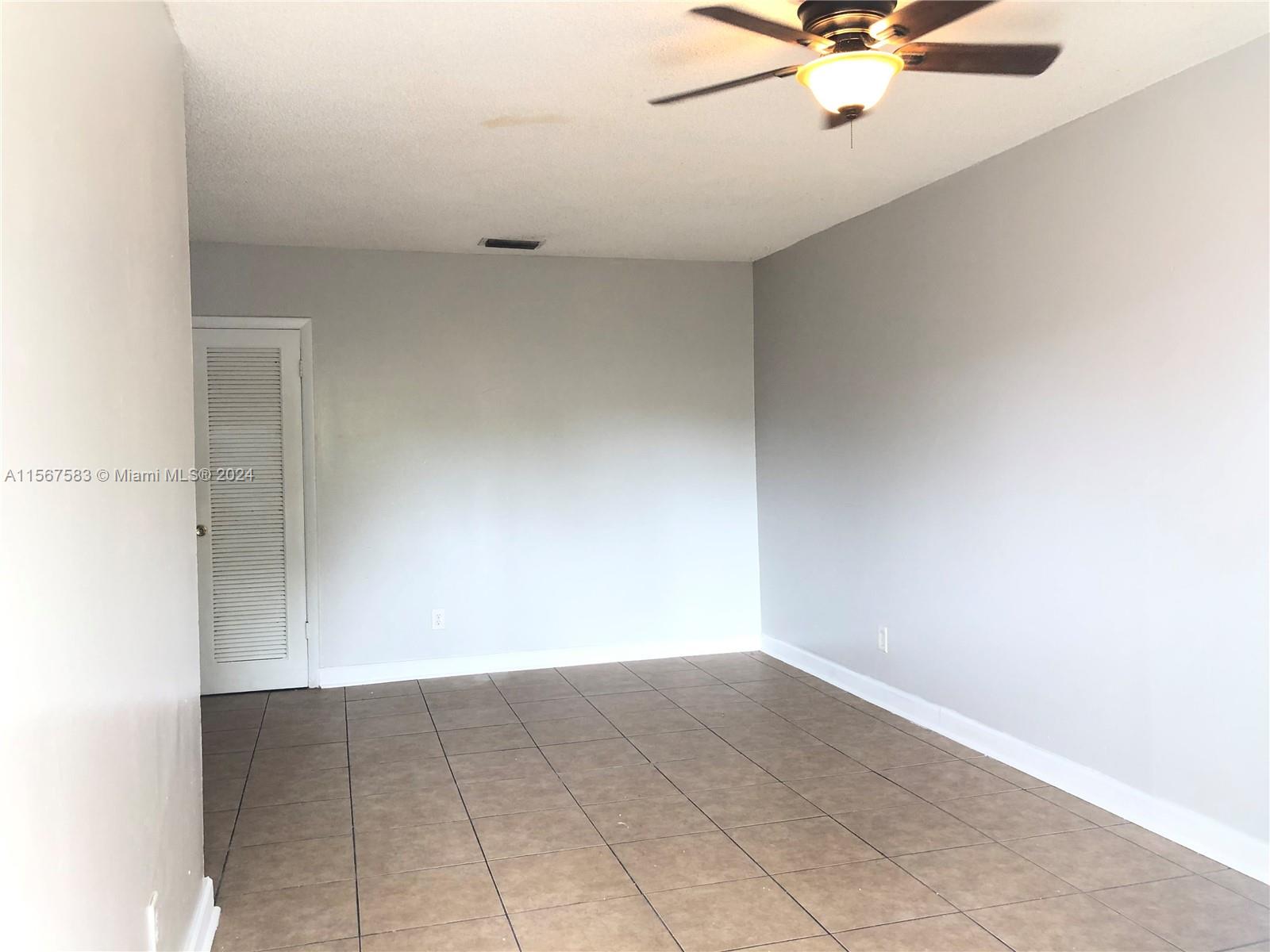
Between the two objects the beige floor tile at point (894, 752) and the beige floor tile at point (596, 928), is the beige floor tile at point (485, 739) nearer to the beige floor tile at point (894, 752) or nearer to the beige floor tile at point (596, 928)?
the beige floor tile at point (894, 752)

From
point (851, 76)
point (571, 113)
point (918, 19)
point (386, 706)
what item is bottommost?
point (386, 706)

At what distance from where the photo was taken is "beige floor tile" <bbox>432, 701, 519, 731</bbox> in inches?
181

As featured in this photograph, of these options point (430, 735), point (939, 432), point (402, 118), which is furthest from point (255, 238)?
point (939, 432)

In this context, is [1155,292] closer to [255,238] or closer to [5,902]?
[5,902]

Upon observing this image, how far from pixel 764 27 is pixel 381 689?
4145mm

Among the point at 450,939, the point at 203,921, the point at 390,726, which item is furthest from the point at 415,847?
the point at 390,726

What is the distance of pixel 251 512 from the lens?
531cm

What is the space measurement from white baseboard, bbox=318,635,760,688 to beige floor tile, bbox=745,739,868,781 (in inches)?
71.3

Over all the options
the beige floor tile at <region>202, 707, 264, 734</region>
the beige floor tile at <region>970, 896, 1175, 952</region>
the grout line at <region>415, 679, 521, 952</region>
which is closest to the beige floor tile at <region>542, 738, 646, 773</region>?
the grout line at <region>415, 679, 521, 952</region>

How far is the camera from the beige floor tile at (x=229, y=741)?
4.30 m

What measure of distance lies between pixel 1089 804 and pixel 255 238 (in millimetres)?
4619

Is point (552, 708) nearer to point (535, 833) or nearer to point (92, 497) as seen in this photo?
point (535, 833)

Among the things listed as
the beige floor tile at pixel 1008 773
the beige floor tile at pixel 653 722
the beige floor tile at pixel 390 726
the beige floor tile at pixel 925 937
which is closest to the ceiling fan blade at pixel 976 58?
the beige floor tile at pixel 925 937

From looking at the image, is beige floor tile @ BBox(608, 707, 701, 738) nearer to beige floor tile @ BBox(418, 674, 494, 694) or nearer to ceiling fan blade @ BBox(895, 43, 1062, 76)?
beige floor tile @ BBox(418, 674, 494, 694)
